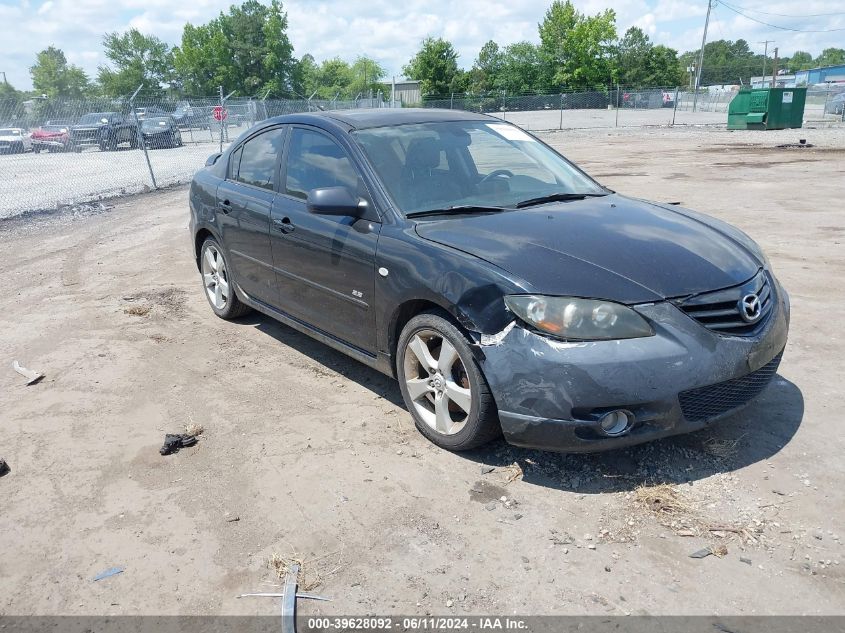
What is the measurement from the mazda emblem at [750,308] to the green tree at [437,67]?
234ft

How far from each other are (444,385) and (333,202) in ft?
4.09

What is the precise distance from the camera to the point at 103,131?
16.3m

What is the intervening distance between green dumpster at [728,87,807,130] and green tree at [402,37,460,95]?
45.8 meters

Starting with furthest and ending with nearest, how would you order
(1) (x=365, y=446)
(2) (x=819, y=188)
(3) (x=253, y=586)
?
(2) (x=819, y=188) < (1) (x=365, y=446) < (3) (x=253, y=586)

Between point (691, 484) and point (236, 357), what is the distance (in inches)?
135

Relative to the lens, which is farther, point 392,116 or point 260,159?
point 260,159

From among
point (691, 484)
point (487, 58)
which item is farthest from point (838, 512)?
point (487, 58)

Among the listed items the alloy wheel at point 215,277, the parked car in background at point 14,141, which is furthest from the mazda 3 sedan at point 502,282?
the parked car in background at point 14,141

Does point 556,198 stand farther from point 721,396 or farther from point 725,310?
point 721,396

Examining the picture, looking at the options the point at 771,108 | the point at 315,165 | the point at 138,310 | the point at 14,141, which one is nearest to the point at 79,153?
the point at 14,141

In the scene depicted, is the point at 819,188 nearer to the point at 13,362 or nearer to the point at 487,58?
the point at 13,362

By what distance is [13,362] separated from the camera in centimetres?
533

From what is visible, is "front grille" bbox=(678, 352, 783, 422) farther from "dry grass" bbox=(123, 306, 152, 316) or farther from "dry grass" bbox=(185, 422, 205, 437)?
"dry grass" bbox=(123, 306, 152, 316)

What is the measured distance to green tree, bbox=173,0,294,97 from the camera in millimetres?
83000
